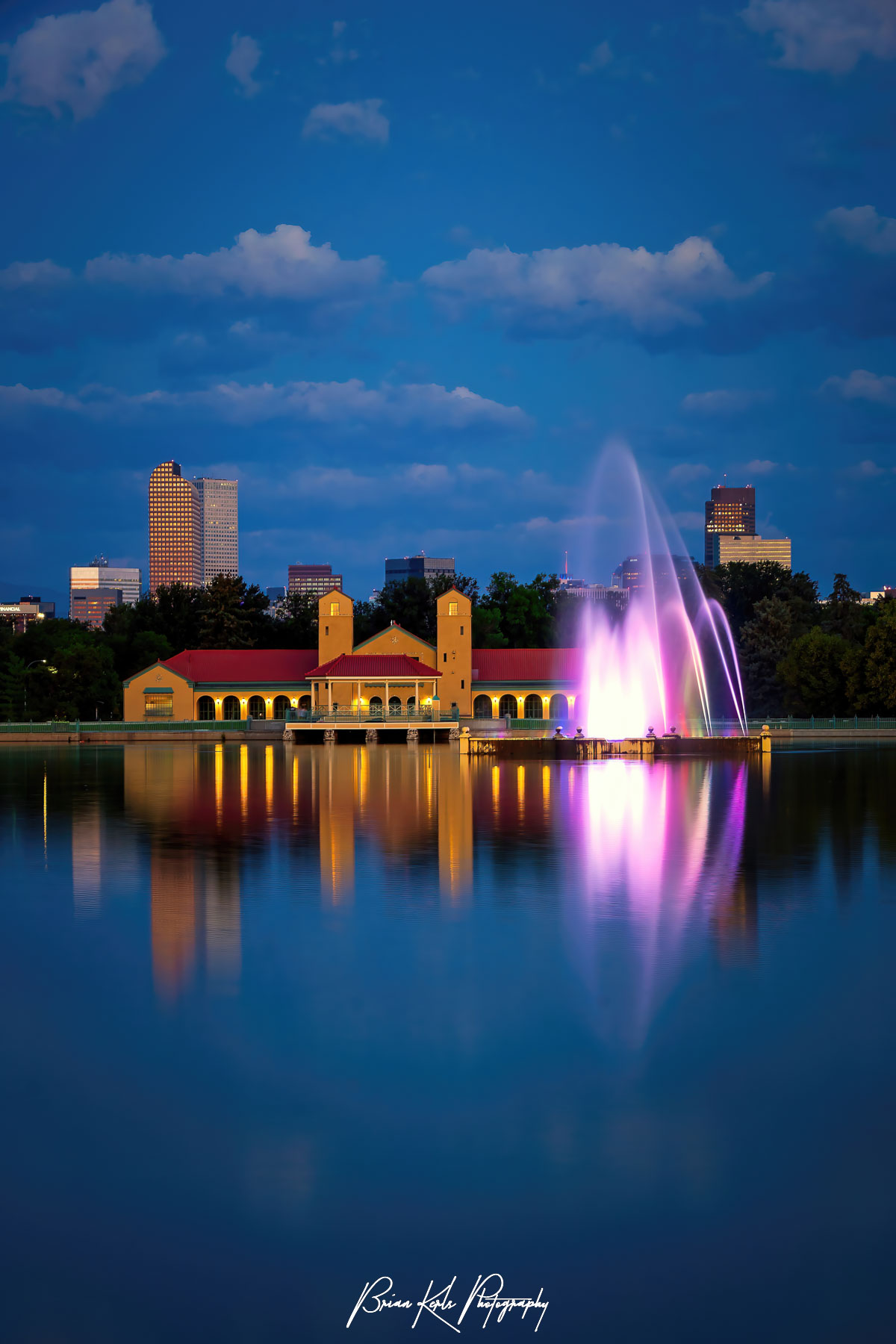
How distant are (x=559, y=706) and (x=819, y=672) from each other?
685 inches

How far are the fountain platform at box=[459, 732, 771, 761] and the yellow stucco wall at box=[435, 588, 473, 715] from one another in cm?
2396

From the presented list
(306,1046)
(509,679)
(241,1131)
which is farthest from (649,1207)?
(509,679)

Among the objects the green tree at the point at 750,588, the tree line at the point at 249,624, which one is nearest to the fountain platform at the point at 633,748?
the tree line at the point at 249,624

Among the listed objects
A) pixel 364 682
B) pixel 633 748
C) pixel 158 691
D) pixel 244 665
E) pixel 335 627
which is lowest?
pixel 633 748

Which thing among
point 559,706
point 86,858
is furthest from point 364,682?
point 86,858

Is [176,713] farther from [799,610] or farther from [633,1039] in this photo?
[633,1039]

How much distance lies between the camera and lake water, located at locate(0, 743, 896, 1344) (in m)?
6.55

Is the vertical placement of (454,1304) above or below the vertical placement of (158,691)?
below

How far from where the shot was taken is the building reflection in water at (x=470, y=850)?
44.8 feet

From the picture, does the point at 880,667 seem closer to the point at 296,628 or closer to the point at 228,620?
the point at 296,628

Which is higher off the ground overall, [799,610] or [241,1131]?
[799,610]

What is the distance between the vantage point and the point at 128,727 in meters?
75.1

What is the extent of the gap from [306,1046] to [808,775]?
3114 centimetres

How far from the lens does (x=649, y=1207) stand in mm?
7336
